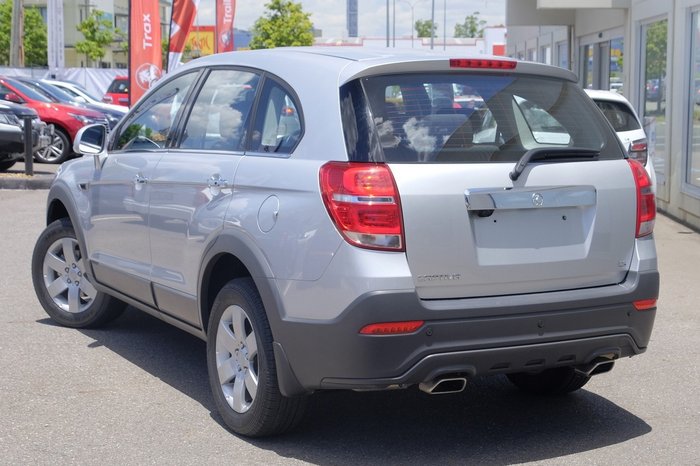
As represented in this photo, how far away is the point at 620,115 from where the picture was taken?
39.6 ft

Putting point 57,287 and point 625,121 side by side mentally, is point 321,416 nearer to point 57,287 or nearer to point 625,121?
point 57,287

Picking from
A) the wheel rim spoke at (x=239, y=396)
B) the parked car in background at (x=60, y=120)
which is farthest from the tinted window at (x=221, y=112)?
the parked car in background at (x=60, y=120)

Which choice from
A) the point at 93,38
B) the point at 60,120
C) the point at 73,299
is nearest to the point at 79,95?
the point at 60,120

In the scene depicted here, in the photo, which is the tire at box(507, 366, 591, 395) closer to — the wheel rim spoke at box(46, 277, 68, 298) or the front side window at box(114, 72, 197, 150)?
the front side window at box(114, 72, 197, 150)

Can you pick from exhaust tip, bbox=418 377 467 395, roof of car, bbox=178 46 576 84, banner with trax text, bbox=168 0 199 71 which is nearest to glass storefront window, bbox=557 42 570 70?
banner with trax text, bbox=168 0 199 71

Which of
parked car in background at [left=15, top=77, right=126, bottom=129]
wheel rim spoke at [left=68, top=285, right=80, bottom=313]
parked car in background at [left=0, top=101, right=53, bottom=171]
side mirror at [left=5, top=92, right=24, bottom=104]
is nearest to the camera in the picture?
wheel rim spoke at [left=68, top=285, right=80, bottom=313]

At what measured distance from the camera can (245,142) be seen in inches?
204

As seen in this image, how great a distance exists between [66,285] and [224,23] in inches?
996

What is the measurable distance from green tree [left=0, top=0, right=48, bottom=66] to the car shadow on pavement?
74465mm

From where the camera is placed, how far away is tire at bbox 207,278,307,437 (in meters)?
4.71

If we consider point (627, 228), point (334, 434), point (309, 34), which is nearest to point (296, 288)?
point (334, 434)

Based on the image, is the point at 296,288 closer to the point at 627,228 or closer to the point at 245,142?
the point at 245,142

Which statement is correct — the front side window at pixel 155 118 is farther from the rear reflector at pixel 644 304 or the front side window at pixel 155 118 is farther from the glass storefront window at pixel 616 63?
the glass storefront window at pixel 616 63

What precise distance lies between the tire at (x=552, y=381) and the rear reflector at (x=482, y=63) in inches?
62.6
